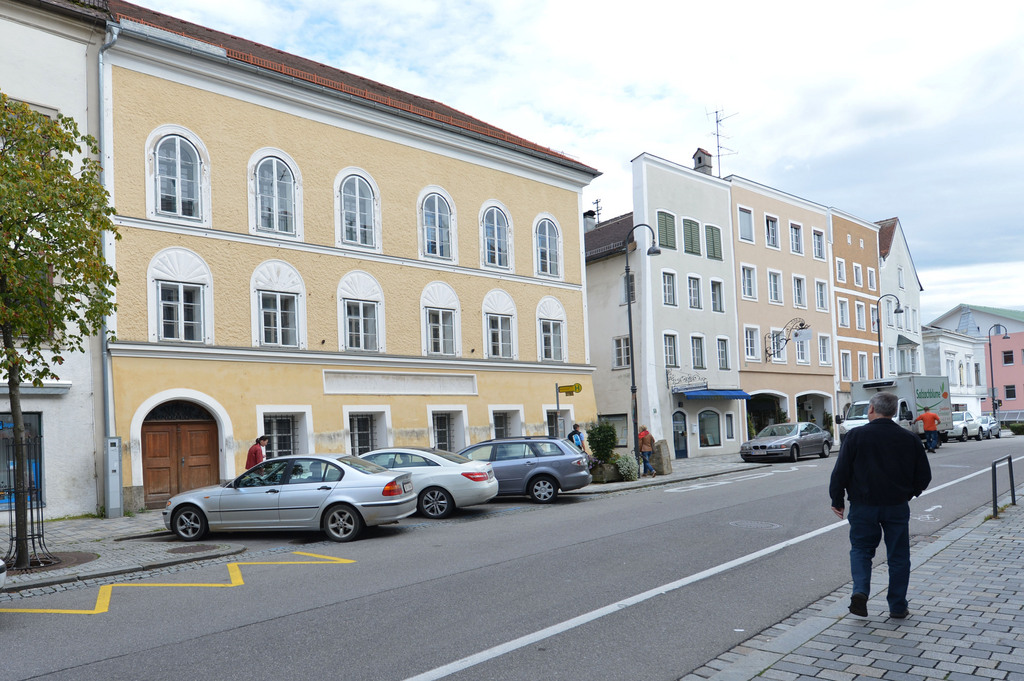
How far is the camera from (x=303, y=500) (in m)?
12.9

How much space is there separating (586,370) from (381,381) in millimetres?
8869

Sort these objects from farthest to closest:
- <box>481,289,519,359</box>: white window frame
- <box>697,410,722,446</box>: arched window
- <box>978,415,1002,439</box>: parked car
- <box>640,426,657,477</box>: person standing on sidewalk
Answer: <box>978,415,1002,439</box>: parked car → <box>697,410,722,446</box>: arched window → <box>481,289,519,359</box>: white window frame → <box>640,426,657,477</box>: person standing on sidewalk

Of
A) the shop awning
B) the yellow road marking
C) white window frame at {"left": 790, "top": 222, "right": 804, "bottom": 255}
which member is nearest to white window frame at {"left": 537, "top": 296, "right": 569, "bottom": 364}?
the shop awning

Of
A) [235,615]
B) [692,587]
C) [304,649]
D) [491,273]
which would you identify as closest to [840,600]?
[692,587]

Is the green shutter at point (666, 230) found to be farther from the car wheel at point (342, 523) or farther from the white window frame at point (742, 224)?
the car wheel at point (342, 523)

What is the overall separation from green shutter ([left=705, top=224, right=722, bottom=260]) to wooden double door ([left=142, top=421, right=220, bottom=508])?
2513 cm

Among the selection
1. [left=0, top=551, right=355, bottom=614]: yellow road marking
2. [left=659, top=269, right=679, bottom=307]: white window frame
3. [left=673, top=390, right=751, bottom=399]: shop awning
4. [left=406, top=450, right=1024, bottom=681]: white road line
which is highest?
[left=659, top=269, right=679, bottom=307]: white window frame

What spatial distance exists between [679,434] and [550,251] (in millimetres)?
10859

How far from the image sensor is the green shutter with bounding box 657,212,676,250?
35031 mm

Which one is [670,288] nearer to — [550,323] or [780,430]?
[780,430]

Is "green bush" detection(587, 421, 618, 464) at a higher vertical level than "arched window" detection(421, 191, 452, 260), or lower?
lower

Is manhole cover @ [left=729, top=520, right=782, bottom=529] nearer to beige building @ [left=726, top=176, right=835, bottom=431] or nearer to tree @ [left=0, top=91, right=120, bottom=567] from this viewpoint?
tree @ [left=0, top=91, right=120, bottom=567]

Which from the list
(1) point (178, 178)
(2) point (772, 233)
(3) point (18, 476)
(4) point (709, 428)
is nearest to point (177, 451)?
(1) point (178, 178)

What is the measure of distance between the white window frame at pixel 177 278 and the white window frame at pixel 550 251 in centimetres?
1164
